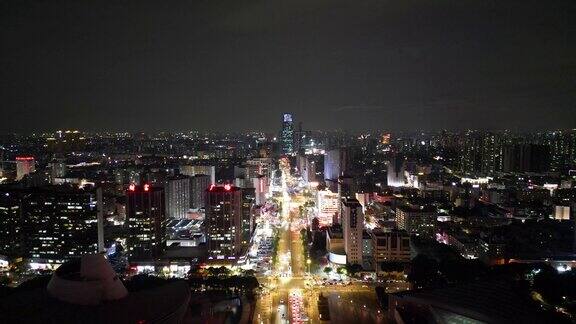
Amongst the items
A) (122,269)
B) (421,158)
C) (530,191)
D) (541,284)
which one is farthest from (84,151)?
(541,284)

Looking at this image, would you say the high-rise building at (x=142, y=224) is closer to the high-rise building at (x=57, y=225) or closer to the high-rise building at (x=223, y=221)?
the high-rise building at (x=57, y=225)

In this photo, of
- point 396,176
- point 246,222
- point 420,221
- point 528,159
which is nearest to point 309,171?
point 396,176

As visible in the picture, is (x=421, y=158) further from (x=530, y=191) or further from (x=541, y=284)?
(x=541, y=284)

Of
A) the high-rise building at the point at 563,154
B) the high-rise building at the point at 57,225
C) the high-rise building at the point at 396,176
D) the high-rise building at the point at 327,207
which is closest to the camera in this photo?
the high-rise building at the point at 57,225

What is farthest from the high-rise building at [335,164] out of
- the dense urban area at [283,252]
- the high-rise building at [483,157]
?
the high-rise building at [483,157]

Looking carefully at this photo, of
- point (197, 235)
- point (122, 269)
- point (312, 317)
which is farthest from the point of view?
point (197, 235)

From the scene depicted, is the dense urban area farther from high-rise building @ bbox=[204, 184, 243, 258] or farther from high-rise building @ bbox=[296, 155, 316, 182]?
high-rise building @ bbox=[296, 155, 316, 182]

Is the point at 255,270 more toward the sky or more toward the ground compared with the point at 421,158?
more toward the ground
